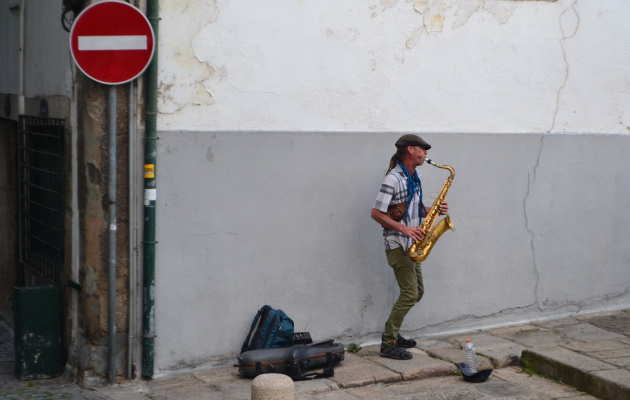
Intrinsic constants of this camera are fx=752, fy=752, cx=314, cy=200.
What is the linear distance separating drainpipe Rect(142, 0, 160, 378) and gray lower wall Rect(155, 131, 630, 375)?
0.09m

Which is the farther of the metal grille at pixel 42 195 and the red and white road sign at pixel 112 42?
the metal grille at pixel 42 195

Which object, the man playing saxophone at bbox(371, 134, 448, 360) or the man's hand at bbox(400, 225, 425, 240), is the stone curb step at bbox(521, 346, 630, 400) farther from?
the man's hand at bbox(400, 225, 425, 240)

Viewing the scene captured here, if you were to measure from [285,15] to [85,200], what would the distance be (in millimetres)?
2219

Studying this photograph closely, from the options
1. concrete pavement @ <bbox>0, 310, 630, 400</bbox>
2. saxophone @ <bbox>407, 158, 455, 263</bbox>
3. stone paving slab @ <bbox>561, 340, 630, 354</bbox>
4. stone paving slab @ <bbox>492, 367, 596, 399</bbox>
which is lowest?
stone paving slab @ <bbox>492, 367, 596, 399</bbox>

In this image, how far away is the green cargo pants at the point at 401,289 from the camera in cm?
643

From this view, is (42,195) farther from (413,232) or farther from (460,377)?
(460,377)

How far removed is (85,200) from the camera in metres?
5.84

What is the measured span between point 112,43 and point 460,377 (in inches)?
152

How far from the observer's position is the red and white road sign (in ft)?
17.8

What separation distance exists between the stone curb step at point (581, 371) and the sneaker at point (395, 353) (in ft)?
3.47

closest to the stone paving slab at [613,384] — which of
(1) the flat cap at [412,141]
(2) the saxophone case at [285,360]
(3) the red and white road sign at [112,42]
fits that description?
(2) the saxophone case at [285,360]

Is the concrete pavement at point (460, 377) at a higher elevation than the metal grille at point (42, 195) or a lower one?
lower

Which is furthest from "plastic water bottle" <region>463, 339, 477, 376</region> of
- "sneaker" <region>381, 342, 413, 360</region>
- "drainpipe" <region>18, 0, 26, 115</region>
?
"drainpipe" <region>18, 0, 26, 115</region>

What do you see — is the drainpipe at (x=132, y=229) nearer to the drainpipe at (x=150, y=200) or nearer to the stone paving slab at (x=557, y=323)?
the drainpipe at (x=150, y=200)
